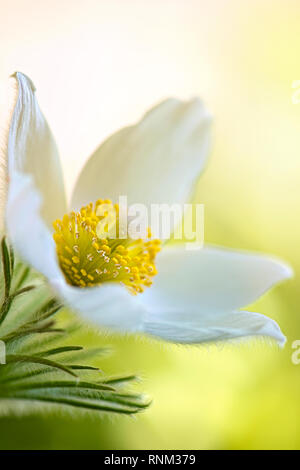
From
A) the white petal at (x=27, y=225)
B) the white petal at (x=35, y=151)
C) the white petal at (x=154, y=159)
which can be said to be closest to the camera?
the white petal at (x=27, y=225)

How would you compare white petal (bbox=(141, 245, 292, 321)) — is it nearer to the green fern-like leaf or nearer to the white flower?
the white flower

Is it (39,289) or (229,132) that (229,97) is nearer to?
(229,132)

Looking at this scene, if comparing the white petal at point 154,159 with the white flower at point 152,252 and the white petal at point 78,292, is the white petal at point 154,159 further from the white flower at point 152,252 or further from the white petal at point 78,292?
the white petal at point 78,292

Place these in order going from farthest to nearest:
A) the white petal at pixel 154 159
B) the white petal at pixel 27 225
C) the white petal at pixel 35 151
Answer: the white petal at pixel 154 159
the white petal at pixel 35 151
the white petal at pixel 27 225

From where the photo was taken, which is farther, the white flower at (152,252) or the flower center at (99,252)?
the flower center at (99,252)

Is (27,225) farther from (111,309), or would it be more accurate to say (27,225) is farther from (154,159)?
(154,159)

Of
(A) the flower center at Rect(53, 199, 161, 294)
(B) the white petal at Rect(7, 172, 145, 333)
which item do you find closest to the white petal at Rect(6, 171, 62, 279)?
(B) the white petal at Rect(7, 172, 145, 333)

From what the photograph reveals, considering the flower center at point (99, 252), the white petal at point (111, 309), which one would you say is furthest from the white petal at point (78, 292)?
the flower center at point (99, 252)
